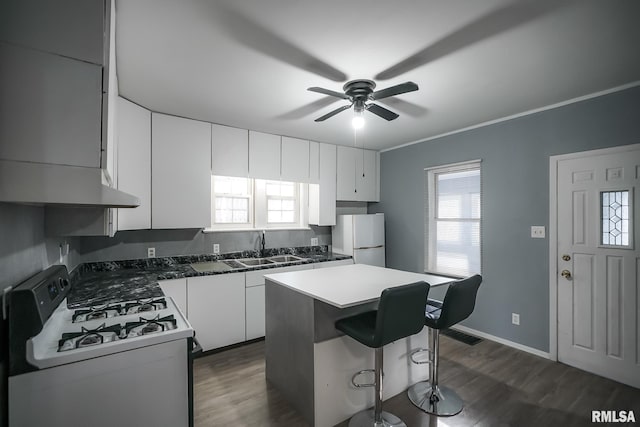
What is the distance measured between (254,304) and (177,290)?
0.82m

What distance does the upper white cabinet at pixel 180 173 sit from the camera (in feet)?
9.96

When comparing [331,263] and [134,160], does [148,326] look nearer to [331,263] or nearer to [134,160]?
[134,160]

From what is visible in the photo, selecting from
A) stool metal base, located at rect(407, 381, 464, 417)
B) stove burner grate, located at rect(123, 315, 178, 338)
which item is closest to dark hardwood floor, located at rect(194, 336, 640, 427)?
stool metal base, located at rect(407, 381, 464, 417)

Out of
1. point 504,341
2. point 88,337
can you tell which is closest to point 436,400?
point 504,341

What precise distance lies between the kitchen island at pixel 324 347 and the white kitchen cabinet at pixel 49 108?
139 cm

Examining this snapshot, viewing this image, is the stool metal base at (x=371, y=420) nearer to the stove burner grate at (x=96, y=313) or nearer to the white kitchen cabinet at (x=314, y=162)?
the stove burner grate at (x=96, y=313)

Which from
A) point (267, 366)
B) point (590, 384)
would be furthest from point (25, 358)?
point (590, 384)

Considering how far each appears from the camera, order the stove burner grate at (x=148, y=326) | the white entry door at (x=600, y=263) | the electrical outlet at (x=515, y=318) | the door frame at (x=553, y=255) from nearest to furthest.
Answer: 1. the stove burner grate at (x=148, y=326)
2. the white entry door at (x=600, y=263)
3. the door frame at (x=553, y=255)
4. the electrical outlet at (x=515, y=318)

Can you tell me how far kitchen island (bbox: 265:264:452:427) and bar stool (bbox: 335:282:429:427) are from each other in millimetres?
110

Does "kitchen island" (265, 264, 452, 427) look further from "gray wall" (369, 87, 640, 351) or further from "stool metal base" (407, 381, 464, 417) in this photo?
"gray wall" (369, 87, 640, 351)

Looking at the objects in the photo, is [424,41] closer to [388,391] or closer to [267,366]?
[388,391]

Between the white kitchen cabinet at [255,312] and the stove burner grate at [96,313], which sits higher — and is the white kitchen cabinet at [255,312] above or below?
below

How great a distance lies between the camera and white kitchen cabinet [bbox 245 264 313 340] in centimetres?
321

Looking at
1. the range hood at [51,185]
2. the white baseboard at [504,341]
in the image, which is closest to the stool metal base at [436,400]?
the white baseboard at [504,341]
